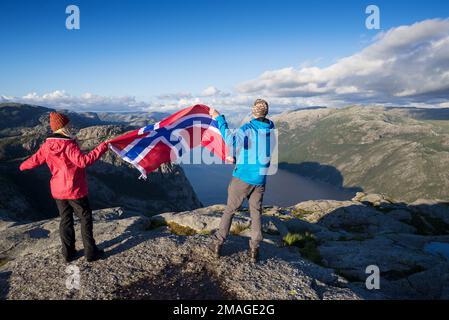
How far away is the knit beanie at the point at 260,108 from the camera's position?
37.2ft

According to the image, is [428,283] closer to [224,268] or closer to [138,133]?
[224,268]

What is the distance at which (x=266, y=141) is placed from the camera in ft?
37.8

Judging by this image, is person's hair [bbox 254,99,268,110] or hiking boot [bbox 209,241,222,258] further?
hiking boot [bbox 209,241,222,258]

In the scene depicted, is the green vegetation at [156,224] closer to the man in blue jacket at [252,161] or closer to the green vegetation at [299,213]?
the man in blue jacket at [252,161]

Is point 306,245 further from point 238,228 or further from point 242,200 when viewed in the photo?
point 242,200

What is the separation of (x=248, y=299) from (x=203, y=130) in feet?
30.3

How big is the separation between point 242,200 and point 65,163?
6.45m

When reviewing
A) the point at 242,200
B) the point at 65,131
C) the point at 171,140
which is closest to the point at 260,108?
the point at 242,200

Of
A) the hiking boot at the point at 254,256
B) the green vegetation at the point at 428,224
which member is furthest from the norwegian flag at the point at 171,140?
the green vegetation at the point at 428,224

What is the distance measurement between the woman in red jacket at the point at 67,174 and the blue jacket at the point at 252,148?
4970mm

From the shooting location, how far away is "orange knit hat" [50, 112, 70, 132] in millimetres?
11211

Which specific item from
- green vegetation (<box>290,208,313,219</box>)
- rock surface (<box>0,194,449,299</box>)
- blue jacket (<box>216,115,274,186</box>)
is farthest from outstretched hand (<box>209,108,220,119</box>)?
green vegetation (<box>290,208,313,219</box>)

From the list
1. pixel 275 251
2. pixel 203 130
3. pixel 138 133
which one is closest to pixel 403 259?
pixel 275 251

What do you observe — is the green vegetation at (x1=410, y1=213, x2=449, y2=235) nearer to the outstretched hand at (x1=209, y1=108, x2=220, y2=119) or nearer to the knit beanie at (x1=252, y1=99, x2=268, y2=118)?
the outstretched hand at (x1=209, y1=108, x2=220, y2=119)
